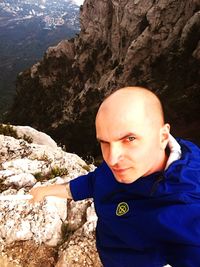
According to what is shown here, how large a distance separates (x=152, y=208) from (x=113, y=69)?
7067 cm

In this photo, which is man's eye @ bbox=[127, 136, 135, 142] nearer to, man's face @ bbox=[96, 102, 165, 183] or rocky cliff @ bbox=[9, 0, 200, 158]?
man's face @ bbox=[96, 102, 165, 183]

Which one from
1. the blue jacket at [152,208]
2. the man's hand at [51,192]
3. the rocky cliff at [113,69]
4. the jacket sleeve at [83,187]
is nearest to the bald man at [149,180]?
the blue jacket at [152,208]

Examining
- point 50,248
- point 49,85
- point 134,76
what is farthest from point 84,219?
point 49,85

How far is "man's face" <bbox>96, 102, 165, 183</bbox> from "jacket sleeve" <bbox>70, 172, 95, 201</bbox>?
0.96 meters

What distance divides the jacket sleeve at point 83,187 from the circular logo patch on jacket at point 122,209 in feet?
2.46

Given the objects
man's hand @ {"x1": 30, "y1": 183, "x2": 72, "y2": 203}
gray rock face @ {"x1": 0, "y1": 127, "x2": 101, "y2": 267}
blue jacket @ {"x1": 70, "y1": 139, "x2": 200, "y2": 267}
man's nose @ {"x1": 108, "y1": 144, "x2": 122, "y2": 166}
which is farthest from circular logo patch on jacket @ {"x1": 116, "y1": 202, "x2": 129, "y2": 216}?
gray rock face @ {"x1": 0, "y1": 127, "x2": 101, "y2": 267}

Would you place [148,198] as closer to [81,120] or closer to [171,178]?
[171,178]

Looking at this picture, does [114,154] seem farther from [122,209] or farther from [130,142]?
[122,209]

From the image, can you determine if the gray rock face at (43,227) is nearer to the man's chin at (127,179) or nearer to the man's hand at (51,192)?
the man's hand at (51,192)

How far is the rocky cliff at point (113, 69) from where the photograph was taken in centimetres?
4978

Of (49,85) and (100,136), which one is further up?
(100,136)

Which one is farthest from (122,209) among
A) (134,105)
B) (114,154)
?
(134,105)

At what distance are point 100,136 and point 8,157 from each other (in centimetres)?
588

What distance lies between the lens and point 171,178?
2.35 meters
